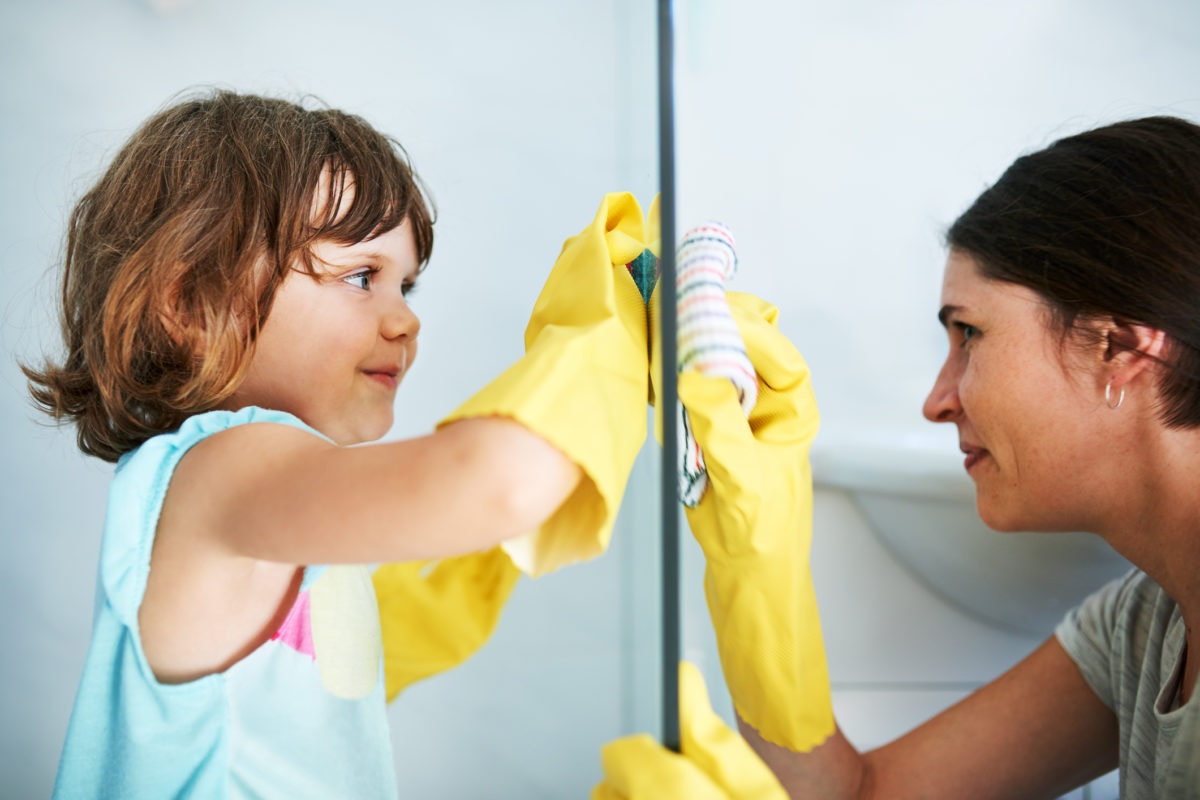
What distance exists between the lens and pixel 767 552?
0.58 m

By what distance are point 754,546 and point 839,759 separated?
0.26 metres

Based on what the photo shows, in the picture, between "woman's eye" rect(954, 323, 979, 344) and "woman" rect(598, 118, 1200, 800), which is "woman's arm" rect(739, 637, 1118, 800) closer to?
"woman" rect(598, 118, 1200, 800)

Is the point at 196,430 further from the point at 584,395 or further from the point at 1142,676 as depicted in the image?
the point at 1142,676

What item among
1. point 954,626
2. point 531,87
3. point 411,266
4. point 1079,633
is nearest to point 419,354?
point 411,266

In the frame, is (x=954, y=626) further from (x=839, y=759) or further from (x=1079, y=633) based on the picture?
(x=839, y=759)

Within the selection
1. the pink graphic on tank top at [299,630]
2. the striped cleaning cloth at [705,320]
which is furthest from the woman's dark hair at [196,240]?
the striped cleaning cloth at [705,320]

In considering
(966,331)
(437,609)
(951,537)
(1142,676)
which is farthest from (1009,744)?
(437,609)

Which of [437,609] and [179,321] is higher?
[179,321]

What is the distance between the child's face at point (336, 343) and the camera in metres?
0.61

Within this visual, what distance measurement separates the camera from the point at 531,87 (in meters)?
0.85

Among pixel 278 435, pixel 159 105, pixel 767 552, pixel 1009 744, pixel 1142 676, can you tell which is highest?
pixel 159 105

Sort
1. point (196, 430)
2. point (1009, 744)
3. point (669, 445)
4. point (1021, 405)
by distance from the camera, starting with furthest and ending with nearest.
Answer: point (1009, 744) < point (1021, 405) < point (196, 430) < point (669, 445)

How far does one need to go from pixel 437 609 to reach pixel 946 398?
417 mm

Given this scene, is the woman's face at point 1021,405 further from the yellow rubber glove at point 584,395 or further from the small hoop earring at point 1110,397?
the yellow rubber glove at point 584,395
